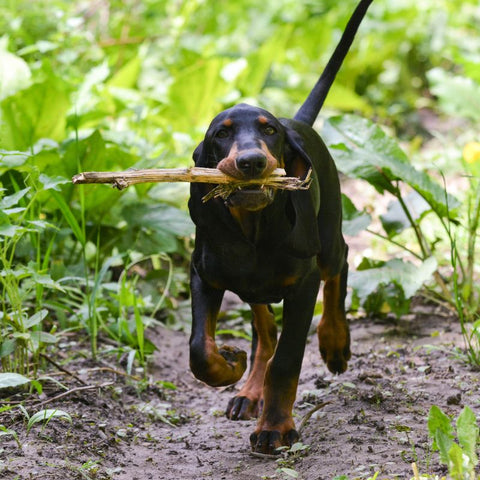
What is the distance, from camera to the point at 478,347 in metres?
3.98

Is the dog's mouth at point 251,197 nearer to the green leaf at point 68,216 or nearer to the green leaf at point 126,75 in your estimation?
the green leaf at point 68,216

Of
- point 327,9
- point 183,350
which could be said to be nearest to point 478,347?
point 183,350

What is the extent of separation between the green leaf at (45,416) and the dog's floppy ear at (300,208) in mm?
1080

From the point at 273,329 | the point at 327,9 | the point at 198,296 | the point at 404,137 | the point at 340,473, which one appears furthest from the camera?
the point at 327,9

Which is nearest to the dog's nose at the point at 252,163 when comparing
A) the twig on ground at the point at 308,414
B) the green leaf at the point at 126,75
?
the twig on ground at the point at 308,414

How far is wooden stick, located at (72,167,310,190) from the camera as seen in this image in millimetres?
2729

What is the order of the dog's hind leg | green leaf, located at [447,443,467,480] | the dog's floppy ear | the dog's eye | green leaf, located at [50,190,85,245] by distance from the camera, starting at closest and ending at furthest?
green leaf, located at [447,443,467,480] < the dog's eye < the dog's floppy ear < green leaf, located at [50,190,85,245] < the dog's hind leg

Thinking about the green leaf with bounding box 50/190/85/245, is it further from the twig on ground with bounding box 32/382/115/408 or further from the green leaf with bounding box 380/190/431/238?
the green leaf with bounding box 380/190/431/238

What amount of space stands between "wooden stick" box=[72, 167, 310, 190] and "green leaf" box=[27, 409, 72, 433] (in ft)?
2.92

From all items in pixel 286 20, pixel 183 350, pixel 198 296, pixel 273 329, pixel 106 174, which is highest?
pixel 286 20

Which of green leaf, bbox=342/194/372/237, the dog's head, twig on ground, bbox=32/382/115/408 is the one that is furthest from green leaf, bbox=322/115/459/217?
twig on ground, bbox=32/382/115/408

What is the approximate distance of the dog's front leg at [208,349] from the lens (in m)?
3.15

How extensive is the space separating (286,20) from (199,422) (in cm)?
776

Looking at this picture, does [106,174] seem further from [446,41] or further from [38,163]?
[446,41]
